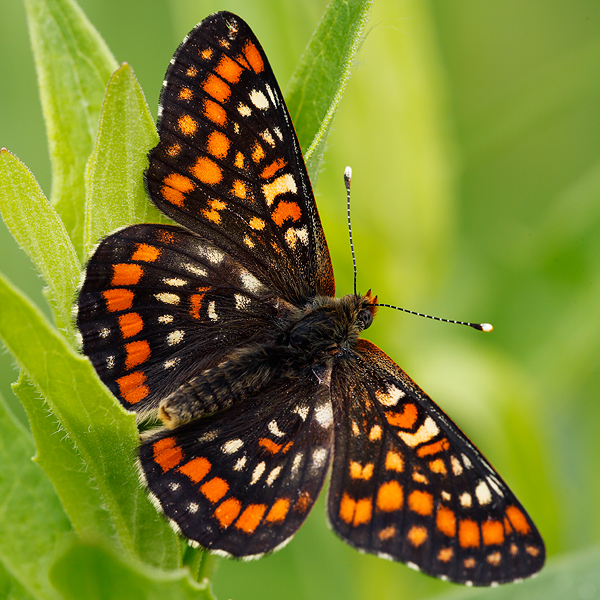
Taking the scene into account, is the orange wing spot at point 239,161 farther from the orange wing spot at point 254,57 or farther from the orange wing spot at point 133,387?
the orange wing spot at point 133,387

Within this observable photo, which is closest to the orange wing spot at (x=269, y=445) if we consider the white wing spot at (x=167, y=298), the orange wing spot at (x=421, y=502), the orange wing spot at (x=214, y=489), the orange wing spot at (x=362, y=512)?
the orange wing spot at (x=214, y=489)

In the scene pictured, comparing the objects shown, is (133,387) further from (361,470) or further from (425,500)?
(425,500)

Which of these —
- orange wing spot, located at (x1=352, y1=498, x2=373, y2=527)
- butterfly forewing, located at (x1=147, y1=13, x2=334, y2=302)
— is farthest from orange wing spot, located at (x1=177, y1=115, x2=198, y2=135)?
orange wing spot, located at (x1=352, y1=498, x2=373, y2=527)

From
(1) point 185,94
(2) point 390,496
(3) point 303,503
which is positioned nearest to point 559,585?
(2) point 390,496

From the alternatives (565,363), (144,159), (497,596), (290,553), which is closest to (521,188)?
(565,363)

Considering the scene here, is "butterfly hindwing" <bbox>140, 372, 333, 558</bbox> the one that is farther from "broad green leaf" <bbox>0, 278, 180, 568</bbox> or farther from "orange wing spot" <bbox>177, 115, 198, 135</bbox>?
"orange wing spot" <bbox>177, 115, 198, 135</bbox>
